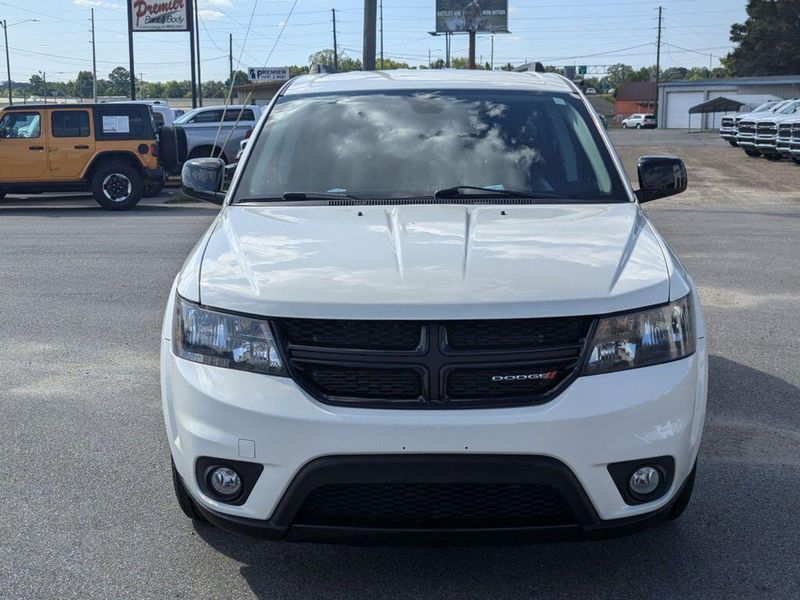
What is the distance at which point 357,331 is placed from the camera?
10.3 feet

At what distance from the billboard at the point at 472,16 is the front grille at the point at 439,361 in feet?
224

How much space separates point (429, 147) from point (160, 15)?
3473 cm

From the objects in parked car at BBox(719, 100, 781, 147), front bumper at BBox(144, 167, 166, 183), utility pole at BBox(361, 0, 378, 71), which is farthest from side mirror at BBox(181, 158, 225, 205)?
parked car at BBox(719, 100, 781, 147)

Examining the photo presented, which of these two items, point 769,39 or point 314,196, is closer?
point 314,196

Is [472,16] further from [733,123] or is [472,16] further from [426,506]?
[426,506]

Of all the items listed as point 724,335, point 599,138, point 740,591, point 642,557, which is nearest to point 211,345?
point 642,557

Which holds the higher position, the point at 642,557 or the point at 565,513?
the point at 565,513

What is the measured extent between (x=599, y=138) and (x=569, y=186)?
0.38 m

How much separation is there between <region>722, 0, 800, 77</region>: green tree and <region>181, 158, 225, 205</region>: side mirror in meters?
88.9

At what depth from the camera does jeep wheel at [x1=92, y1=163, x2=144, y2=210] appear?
703 inches

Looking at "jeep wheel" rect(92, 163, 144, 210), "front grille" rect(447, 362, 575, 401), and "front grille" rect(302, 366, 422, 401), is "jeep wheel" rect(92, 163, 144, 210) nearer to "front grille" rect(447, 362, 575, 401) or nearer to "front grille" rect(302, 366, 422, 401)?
"front grille" rect(302, 366, 422, 401)

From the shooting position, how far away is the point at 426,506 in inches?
124

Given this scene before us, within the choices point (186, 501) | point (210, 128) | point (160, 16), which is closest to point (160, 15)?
point (160, 16)

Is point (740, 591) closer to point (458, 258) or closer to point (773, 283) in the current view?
point (458, 258)
